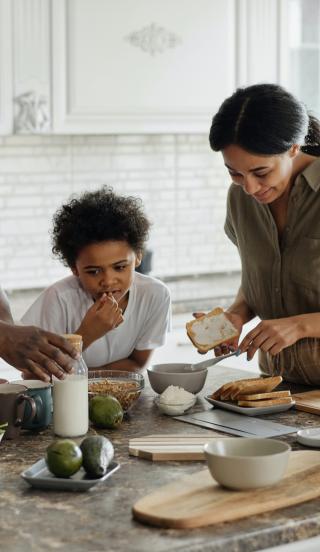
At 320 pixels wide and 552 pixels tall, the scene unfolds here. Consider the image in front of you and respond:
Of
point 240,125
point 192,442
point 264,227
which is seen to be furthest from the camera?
point 264,227

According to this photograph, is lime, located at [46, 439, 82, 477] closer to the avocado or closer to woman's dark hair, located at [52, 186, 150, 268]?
the avocado

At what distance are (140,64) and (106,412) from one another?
2.47 meters

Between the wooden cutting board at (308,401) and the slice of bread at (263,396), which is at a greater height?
the slice of bread at (263,396)

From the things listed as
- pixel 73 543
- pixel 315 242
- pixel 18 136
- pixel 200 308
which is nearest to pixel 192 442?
pixel 73 543

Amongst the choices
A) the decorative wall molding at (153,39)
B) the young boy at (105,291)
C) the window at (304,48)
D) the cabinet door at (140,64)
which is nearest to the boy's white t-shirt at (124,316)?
the young boy at (105,291)

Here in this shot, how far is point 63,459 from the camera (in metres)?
1.90

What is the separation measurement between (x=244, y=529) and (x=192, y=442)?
1.54 feet

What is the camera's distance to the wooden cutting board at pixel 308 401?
2490 millimetres

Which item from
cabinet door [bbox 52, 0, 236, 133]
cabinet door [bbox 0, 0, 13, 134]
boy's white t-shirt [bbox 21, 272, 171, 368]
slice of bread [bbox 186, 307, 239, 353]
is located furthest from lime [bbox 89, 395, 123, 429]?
cabinet door [bbox 52, 0, 236, 133]

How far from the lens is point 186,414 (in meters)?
2.49

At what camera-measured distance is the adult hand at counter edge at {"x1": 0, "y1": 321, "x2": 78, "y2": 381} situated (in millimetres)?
2318

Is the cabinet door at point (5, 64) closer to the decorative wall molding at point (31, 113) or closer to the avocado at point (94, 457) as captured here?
the decorative wall molding at point (31, 113)

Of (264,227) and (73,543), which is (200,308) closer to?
(264,227)

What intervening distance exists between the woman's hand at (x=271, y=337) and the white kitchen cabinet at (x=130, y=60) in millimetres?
1944
